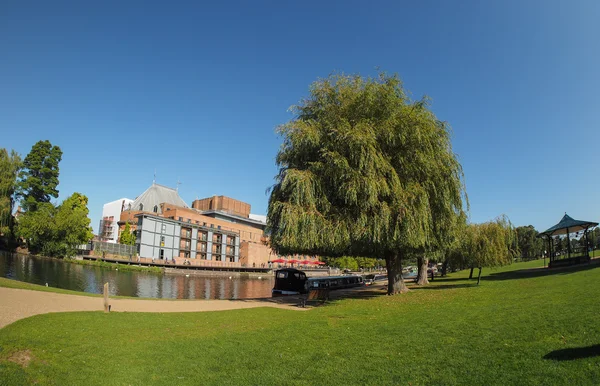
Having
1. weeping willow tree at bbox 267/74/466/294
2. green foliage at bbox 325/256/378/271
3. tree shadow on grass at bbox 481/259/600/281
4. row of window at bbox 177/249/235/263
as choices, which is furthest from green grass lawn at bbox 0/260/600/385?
green foliage at bbox 325/256/378/271

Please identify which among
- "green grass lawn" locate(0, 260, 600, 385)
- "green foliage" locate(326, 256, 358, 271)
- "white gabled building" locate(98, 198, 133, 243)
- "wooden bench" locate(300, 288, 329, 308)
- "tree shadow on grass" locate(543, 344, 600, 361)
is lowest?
"green foliage" locate(326, 256, 358, 271)

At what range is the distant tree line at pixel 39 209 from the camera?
66000 mm

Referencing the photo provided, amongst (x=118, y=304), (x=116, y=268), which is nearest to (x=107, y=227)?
(x=116, y=268)

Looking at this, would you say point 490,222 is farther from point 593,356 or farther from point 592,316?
point 593,356

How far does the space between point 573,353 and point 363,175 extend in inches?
483

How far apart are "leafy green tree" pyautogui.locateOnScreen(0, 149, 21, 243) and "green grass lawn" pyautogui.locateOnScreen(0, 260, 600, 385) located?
66058 mm

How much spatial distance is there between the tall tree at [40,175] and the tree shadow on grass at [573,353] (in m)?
85.4

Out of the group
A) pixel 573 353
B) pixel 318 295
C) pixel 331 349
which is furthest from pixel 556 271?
pixel 331 349

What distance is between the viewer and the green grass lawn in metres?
6.89

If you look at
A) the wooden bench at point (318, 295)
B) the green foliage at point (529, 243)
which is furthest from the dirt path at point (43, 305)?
the green foliage at point (529, 243)

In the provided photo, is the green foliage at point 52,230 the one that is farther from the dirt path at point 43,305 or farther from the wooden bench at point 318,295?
the wooden bench at point 318,295

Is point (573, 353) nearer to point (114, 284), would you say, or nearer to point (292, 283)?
point (292, 283)

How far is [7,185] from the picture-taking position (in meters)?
63.8

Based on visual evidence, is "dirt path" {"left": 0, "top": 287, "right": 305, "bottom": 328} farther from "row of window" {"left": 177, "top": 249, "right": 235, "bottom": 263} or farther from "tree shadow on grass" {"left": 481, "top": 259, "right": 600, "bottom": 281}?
"row of window" {"left": 177, "top": 249, "right": 235, "bottom": 263}
